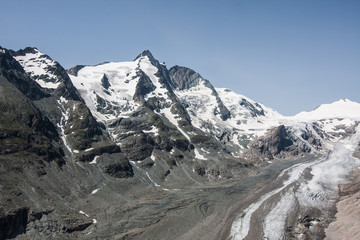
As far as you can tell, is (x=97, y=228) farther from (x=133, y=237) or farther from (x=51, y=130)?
(x=51, y=130)

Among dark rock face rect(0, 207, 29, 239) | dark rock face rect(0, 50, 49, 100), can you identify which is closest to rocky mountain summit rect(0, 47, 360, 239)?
dark rock face rect(0, 207, 29, 239)

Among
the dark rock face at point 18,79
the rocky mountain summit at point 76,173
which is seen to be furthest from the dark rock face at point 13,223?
the dark rock face at point 18,79

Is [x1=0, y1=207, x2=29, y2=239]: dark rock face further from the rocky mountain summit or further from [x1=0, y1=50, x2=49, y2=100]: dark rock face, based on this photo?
[x1=0, y1=50, x2=49, y2=100]: dark rock face

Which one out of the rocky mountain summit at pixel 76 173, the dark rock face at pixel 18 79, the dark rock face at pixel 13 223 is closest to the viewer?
the dark rock face at pixel 13 223

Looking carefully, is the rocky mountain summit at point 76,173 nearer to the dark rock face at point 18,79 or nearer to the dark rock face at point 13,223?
the dark rock face at point 13,223

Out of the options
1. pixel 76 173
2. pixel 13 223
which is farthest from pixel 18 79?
pixel 13 223

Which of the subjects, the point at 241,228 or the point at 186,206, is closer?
the point at 241,228

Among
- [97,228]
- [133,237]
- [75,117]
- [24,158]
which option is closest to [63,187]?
[24,158]

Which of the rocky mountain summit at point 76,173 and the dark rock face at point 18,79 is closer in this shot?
the rocky mountain summit at point 76,173

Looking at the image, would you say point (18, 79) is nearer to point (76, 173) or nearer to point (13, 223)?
point (76, 173)

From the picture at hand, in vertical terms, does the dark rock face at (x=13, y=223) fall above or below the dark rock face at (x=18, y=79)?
below

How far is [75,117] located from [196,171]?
84.3m

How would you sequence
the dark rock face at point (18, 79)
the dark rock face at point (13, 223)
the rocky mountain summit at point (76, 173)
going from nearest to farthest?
the dark rock face at point (13, 223) < the rocky mountain summit at point (76, 173) < the dark rock face at point (18, 79)

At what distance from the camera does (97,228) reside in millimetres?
94812
